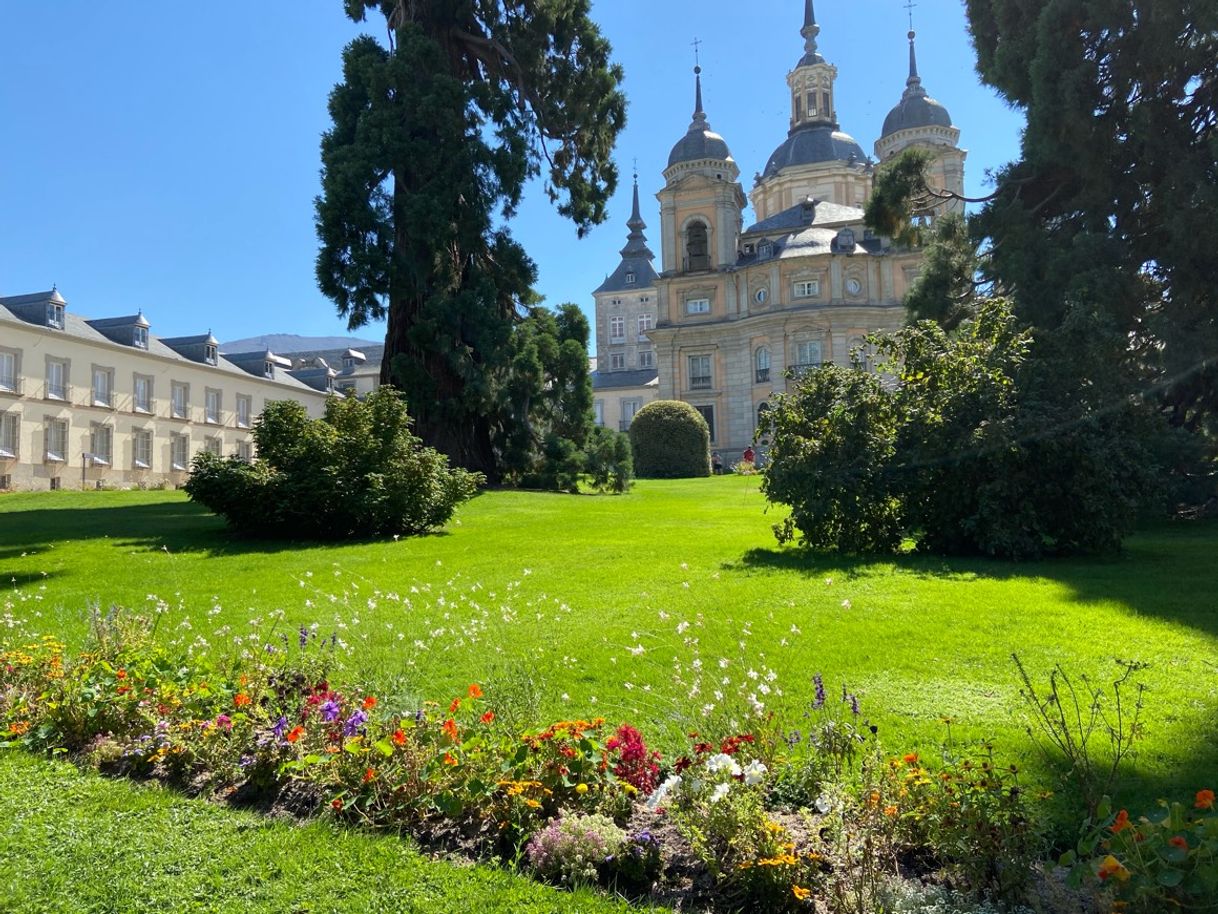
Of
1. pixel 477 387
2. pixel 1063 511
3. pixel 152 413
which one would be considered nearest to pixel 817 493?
pixel 1063 511

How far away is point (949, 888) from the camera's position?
8.25ft

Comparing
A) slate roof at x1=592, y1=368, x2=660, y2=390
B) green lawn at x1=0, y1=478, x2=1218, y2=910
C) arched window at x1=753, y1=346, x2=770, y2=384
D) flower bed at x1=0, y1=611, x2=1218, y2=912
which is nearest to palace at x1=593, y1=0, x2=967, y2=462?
arched window at x1=753, y1=346, x2=770, y2=384

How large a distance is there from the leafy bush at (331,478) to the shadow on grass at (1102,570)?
4659 mm

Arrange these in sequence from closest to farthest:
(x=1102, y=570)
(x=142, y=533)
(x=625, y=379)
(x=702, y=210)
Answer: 1. (x=1102, y=570)
2. (x=142, y=533)
3. (x=702, y=210)
4. (x=625, y=379)

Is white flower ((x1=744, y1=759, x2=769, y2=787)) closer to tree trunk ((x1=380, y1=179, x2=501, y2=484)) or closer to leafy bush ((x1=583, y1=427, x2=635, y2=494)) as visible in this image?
tree trunk ((x1=380, y1=179, x2=501, y2=484))

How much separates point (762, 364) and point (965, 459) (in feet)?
123

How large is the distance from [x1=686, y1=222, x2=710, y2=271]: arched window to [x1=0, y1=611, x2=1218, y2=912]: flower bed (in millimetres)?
47903

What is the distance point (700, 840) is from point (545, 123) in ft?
63.2

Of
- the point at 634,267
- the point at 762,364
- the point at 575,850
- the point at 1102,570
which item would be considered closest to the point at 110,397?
the point at 762,364

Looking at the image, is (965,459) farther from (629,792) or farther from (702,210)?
(702,210)

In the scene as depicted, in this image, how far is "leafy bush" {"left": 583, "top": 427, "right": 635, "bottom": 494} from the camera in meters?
20.5

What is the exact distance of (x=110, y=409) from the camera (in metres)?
37.2

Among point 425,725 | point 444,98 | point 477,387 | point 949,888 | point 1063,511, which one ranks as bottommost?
point 949,888

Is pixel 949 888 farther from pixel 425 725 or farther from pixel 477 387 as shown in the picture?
pixel 477 387
